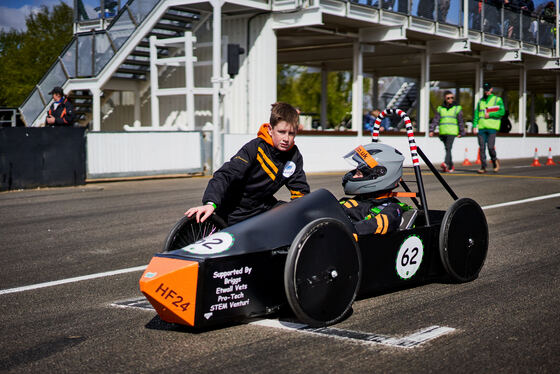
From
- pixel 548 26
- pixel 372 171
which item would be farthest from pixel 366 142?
pixel 372 171

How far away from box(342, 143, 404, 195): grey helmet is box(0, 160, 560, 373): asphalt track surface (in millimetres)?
783

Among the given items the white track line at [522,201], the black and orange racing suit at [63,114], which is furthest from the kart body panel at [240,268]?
the black and orange racing suit at [63,114]

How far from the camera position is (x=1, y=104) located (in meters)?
41.8

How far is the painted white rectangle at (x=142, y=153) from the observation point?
16000mm

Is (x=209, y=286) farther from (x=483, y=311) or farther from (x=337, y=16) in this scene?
(x=337, y=16)

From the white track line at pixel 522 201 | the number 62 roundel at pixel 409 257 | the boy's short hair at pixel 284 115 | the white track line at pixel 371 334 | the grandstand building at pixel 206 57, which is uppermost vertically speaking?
the grandstand building at pixel 206 57

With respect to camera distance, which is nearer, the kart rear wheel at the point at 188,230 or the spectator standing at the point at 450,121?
the kart rear wheel at the point at 188,230

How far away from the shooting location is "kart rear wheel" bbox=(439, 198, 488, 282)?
5301 mm

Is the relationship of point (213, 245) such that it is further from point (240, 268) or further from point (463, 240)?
point (463, 240)

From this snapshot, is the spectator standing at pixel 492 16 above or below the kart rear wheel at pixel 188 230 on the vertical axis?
above

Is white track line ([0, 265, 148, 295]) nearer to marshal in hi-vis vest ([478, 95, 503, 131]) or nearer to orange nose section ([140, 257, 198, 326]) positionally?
orange nose section ([140, 257, 198, 326])

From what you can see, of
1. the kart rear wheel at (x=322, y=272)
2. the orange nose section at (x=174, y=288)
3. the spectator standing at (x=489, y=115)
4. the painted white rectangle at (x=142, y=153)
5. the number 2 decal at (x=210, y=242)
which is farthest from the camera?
the spectator standing at (x=489, y=115)

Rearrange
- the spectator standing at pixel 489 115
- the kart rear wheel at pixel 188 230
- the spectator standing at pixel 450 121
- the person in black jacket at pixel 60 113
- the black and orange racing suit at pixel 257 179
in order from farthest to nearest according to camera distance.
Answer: the spectator standing at pixel 450 121
the spectator standing at pixel 489 115
the person in black jacket at pixel 60 113
the black and orange racing suit at pixel 257 179
the kart rear wheel at pixel 188 230

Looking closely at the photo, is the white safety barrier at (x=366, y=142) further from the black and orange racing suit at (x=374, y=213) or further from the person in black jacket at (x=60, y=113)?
the black and orange racing suit at (x=374, y=213)
